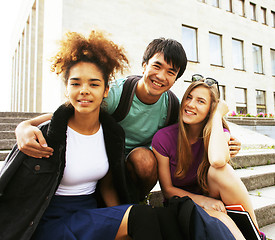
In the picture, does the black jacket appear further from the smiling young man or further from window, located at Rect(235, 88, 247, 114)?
window, located at Rect(235, 88, 247, 114)

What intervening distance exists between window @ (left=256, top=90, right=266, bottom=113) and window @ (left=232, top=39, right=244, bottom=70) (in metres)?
2.35

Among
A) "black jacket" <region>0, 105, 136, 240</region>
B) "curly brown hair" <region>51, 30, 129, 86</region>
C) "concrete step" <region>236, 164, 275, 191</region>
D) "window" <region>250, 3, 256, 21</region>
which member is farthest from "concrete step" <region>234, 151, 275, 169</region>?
"window" <region>250, 3, 256, 21</region>

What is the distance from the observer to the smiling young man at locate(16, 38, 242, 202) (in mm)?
2072

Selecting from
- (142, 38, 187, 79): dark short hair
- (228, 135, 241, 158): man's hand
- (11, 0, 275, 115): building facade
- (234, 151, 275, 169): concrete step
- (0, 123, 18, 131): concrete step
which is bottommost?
(234, 151, 275, 169): concrete step

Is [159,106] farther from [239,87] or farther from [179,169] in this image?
[239,87]

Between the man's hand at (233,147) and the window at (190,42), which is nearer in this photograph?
the man's hand at (233,147)

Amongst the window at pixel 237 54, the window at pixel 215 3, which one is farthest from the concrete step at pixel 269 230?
the window at pixel 215 3

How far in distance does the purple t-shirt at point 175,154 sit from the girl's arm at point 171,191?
46mm

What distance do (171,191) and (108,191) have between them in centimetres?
52

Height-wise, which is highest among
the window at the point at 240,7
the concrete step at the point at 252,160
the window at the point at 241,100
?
the window at the point at 240,7

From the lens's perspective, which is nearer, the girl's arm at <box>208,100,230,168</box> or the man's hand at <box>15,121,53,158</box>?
the man's hand at <box>15,121,53,158</box>

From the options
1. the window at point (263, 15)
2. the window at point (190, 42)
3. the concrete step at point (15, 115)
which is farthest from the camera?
the window at point (263, 15)

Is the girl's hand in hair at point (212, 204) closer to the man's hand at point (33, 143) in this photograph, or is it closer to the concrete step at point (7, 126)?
the man's hand at point (33, 143)

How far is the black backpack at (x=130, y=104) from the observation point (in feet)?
7.38
